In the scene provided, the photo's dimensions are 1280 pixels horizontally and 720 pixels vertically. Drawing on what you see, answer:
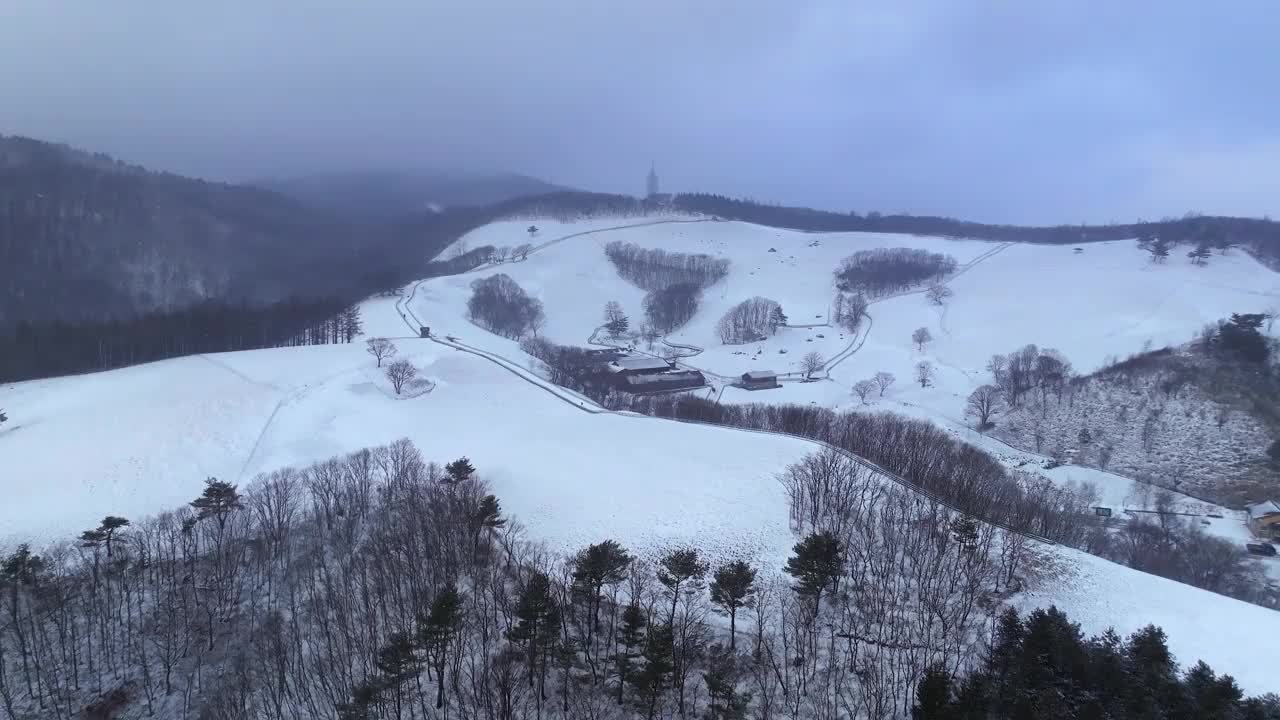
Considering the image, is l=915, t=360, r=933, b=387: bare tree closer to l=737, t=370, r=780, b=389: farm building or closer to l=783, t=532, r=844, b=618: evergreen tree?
l=737, t=370, r=780, b=389: farm building

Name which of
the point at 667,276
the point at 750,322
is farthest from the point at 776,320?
the point at 667,276

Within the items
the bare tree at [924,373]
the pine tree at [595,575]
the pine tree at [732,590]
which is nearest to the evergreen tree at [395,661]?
the pine tree at [595,575]

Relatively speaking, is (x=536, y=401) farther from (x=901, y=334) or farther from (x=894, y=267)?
(x=894, y=267)

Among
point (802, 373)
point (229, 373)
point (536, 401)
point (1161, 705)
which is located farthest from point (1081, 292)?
point (229, 373)

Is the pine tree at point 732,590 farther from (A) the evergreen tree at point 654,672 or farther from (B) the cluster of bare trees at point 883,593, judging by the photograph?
(A) the evergreen tree at point 654,672

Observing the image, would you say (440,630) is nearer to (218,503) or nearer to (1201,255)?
(218,503)

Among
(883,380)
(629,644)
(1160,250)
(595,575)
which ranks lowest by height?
(629,644)

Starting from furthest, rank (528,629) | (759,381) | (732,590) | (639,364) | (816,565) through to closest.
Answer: (639,364), (759,381), (816,565), (732,590), (528,629)
